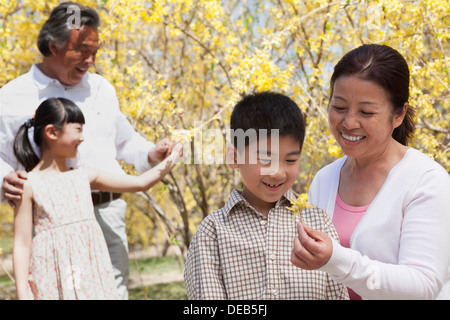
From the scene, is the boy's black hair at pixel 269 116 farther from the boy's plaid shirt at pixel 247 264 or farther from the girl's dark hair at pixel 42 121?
the girl's dark hair at pixel 42 121

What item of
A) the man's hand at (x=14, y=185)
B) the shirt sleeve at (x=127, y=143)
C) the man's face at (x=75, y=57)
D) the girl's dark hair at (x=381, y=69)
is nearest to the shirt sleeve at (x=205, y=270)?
the girl's dark hair at (x=381, y=69)

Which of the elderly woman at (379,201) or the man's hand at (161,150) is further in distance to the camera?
the man's hand at (161,150)

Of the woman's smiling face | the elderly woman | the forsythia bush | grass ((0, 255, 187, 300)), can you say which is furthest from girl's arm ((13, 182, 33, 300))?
grass ((0, 255, 187, 300))

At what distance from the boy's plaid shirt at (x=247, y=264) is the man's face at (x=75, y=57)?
5.25ft

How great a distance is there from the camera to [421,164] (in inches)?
72.5

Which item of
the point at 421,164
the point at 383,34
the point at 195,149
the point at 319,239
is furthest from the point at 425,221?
the point at 195,149

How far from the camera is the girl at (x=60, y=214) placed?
106 inches

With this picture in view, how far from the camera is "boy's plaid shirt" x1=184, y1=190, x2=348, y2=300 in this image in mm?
1734

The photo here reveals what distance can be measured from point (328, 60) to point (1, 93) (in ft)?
8.83

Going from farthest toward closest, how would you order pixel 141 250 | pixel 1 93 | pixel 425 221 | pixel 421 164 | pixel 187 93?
pixel 141 250, pixel 187 93, pixel 1 93, pixel 421 164, pixel 425 221

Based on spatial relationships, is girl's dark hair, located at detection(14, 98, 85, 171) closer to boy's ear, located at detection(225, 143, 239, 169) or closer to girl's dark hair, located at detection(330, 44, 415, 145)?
boy's ear, located at detection(225, 143, 239, 169)

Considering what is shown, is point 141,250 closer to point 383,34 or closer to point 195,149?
point 195,149

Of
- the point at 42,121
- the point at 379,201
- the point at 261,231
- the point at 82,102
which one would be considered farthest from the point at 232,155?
the point at 82,102

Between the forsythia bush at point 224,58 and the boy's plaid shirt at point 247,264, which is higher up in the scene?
the forsythia bush at point 224,58
